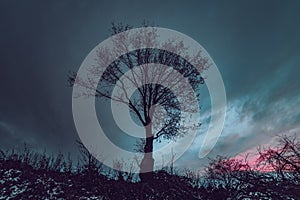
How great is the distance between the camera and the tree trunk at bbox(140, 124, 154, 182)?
17.7 metres

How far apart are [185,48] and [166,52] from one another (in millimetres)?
1547

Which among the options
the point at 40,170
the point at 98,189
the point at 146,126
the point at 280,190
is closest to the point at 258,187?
the point at 280,190

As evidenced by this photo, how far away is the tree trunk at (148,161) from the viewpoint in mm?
17656

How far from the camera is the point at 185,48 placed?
21938mm

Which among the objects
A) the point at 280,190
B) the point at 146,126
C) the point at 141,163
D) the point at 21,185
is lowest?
the point at 280,190

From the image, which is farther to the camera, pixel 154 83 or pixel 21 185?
pixel 154 83

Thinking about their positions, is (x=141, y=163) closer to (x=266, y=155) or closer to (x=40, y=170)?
(x=40, y=170)

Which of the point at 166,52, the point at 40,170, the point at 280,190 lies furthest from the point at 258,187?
the point at 166,52

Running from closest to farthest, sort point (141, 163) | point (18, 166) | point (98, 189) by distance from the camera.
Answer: point (98, 189) < point (18, 166) < point (141, 163)

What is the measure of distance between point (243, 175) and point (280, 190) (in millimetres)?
555

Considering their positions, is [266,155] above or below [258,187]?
above

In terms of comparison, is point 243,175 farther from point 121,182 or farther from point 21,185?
point 121,182

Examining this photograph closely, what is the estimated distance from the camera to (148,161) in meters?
18.3

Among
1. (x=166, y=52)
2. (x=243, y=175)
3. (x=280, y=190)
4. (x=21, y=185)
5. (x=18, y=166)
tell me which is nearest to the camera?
(x=280, y=190)
